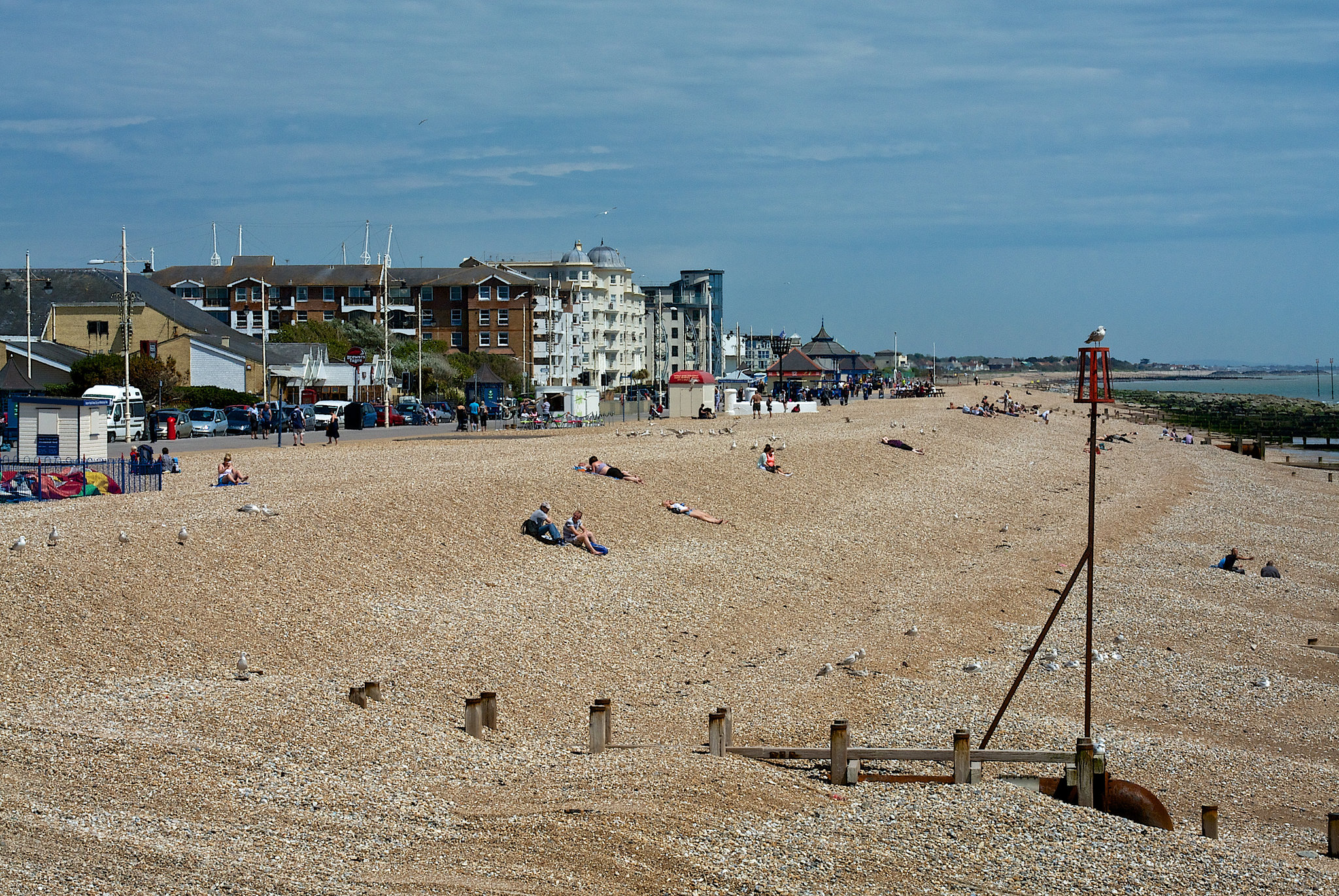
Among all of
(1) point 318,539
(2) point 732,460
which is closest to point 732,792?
(1) point 318,539

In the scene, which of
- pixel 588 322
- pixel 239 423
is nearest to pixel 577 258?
pixel 588 322

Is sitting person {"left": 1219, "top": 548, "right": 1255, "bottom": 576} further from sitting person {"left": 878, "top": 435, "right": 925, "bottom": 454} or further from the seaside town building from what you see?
the seaside town building

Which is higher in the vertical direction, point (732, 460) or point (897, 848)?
point (732, 460)

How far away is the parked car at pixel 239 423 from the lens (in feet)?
126

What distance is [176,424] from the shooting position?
116 ft

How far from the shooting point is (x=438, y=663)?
1320 centimetres

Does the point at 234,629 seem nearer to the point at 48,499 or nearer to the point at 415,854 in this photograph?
the point at 415,854

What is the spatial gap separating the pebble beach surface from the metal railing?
2.58 feet

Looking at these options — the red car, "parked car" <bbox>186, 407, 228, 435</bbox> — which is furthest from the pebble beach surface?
the red car

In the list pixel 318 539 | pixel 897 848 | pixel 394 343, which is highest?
pixel 394 343

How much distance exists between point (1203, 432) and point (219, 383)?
5231 cm

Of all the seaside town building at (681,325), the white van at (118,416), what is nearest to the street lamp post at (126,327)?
the white van at (118,416)

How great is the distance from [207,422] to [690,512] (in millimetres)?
20761

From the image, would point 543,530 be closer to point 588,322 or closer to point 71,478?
point 71,478
